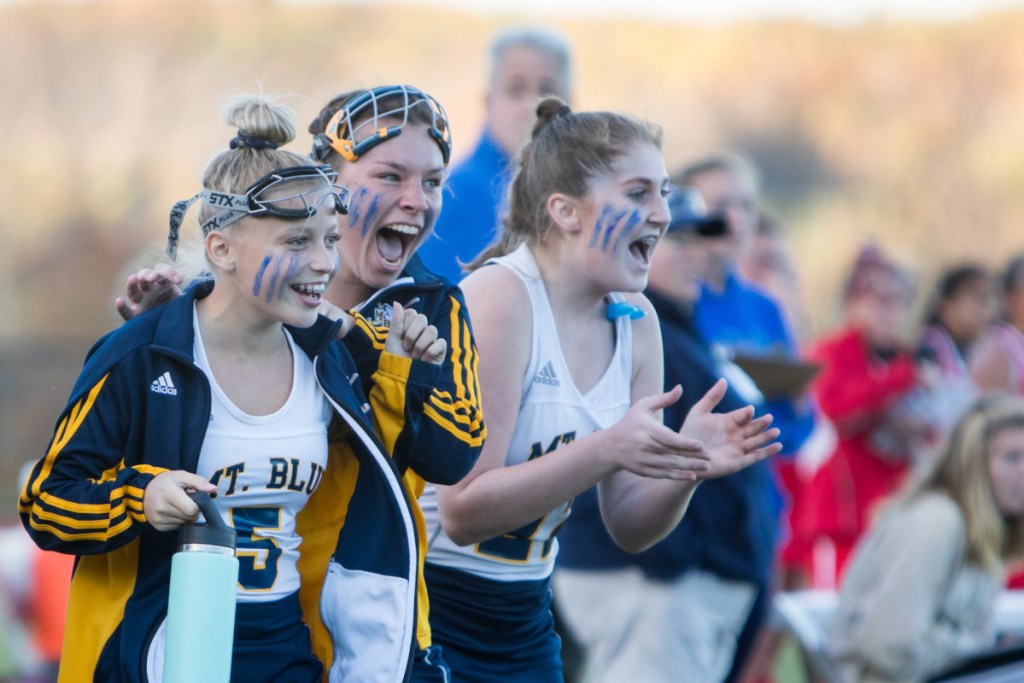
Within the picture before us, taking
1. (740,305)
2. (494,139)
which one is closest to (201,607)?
(494,139)

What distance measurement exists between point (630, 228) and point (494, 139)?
1356mm

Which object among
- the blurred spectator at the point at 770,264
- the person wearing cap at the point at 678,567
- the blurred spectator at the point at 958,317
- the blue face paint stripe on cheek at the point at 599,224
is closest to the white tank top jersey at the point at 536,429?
the blue face paint stripe on cheek at the point at 599,224

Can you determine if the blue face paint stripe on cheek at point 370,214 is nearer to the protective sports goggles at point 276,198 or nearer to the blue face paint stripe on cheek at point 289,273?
the protective sports goggles at point 276,198

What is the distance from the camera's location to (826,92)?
22.2 m

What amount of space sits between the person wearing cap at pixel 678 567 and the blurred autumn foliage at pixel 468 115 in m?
8.82

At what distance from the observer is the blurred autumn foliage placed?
16.5m

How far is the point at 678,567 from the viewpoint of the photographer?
15.7ft

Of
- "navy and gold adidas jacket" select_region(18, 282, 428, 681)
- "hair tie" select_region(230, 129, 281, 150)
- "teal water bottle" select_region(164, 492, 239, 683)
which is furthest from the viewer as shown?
"hair tie" select_region(230, 129, 281, 150)

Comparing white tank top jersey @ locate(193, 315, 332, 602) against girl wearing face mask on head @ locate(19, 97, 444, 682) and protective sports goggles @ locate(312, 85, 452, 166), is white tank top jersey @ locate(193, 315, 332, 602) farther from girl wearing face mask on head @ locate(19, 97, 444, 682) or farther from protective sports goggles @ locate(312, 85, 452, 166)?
protective sports goggles @ locate(312, 85, 452, 166)

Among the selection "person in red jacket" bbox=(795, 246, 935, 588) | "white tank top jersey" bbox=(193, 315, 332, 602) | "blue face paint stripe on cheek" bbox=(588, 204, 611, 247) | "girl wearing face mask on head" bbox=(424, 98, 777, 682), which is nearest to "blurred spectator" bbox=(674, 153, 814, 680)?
"person in red jacket" bbox=(795, 246, 935, 588)

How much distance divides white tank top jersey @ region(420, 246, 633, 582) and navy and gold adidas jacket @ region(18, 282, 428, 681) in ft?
1.52

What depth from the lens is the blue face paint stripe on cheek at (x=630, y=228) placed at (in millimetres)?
3383

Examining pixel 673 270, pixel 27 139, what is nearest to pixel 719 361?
pixel 673 270

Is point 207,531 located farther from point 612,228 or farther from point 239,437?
point 612,228
